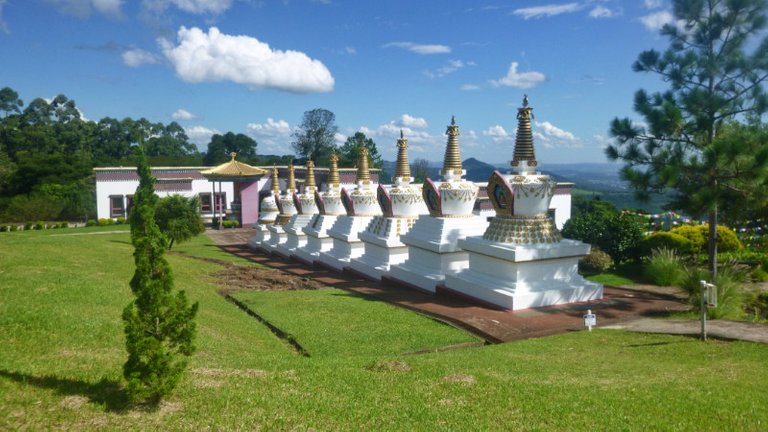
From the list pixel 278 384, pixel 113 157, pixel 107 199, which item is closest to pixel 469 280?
pixel 278 384

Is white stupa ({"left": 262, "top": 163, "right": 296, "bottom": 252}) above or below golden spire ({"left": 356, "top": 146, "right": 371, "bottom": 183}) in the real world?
below

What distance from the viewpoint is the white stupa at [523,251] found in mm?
13055

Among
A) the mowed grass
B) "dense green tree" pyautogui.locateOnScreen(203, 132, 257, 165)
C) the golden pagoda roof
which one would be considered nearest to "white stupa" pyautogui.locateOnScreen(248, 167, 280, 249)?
the golden pagoda roof

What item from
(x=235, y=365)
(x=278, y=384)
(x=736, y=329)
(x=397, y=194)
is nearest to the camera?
(x=278, y=384)

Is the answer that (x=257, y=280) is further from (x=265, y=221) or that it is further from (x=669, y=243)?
(x=669, y=243)

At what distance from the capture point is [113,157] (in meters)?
65.6

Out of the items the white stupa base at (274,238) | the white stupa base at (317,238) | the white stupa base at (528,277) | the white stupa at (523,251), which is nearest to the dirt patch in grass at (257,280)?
the white stupa base at (317,238)

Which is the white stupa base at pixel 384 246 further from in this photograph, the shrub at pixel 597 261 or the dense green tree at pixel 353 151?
the dense green tree at pixel 353 151

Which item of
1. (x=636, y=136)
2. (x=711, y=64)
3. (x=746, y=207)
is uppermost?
(x=711, y=64)

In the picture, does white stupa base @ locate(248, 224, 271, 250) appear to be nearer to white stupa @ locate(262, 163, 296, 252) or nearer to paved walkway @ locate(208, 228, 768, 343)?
white stupa @ locate(262, 163, 296, 252)

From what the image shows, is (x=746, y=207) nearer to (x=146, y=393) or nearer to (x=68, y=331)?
(x=146, y=393)

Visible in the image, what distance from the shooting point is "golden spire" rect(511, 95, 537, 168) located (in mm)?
14414

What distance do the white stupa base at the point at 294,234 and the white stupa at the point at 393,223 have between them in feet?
21.5

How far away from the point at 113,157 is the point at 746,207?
67016 mm
